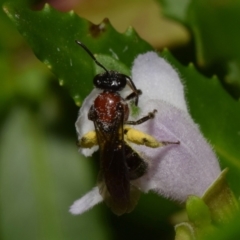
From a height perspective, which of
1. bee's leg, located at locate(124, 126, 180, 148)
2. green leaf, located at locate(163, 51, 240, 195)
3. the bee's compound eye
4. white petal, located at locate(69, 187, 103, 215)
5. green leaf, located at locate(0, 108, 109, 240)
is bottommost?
green leaf, located at locate(0, 108, 109, 240)

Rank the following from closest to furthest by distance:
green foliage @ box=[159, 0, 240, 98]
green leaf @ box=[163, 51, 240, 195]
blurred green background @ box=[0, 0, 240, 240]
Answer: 1. green leaf @ box=[163, 51, 240, 195]
2. green foliage @ box=[159, 0, 240, 98]
3. blurred green background @ box=[0, 0, 240, 240]

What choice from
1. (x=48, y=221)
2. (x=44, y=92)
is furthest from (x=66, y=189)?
(x=44, y=92)

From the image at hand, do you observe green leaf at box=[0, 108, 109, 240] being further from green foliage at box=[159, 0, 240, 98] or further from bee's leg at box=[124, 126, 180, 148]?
bee's leg at box=[124, 126, 180, 148]

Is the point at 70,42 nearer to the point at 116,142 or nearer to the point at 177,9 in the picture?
the point at 116,142

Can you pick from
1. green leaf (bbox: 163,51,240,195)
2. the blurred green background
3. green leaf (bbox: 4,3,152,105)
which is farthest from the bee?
the blurred green background

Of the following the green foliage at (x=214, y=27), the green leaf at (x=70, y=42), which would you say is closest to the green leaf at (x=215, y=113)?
the green leaf at (x=70, y=42)

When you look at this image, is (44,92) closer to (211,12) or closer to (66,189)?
(66,189)

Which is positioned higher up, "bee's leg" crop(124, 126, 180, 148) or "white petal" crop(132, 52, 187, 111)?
"white petal" crop(132, 52, 187, 111)
